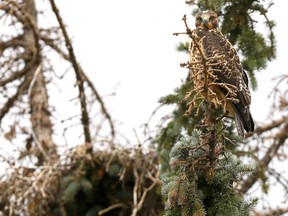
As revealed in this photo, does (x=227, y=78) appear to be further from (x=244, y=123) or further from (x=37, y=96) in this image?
(x=37, y=96)

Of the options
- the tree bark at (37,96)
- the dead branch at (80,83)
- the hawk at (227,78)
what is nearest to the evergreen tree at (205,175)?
the hawk at (227,78)

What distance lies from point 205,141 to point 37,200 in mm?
3660

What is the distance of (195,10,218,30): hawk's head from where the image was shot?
5656 millimetres

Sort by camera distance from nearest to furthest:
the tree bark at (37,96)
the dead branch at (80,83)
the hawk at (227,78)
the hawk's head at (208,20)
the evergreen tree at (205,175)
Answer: the evergreen tree at (205,175) → the hawk at (227,78) → the hawk's head at (208,20) → the dead branch at (80,83) → the tree bark at (37,96)

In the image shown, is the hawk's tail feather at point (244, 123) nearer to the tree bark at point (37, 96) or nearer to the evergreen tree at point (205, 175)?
the evergreen tree at point (205, 175)

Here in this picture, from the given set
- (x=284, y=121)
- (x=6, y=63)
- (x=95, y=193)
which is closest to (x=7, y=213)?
(x=95, y=193)

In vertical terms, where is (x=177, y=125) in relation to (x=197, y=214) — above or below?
above

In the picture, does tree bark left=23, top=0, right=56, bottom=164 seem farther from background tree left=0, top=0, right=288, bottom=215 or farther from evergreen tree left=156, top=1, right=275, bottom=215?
evergreen tree left=156, top=1, right=275, bottom=215

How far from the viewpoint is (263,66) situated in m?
6.09

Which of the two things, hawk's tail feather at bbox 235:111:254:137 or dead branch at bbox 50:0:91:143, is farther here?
A: dead branch at bbox 50:0:91:143

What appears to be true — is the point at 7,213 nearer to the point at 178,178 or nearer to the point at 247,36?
the point at 247,36

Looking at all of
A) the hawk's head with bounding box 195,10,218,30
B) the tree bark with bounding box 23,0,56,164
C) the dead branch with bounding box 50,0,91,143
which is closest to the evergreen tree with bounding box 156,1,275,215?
the hawk's head with bounding box 195,10,218,30

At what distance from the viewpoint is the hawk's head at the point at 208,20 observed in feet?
18.6

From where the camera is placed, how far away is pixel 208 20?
224 inches
